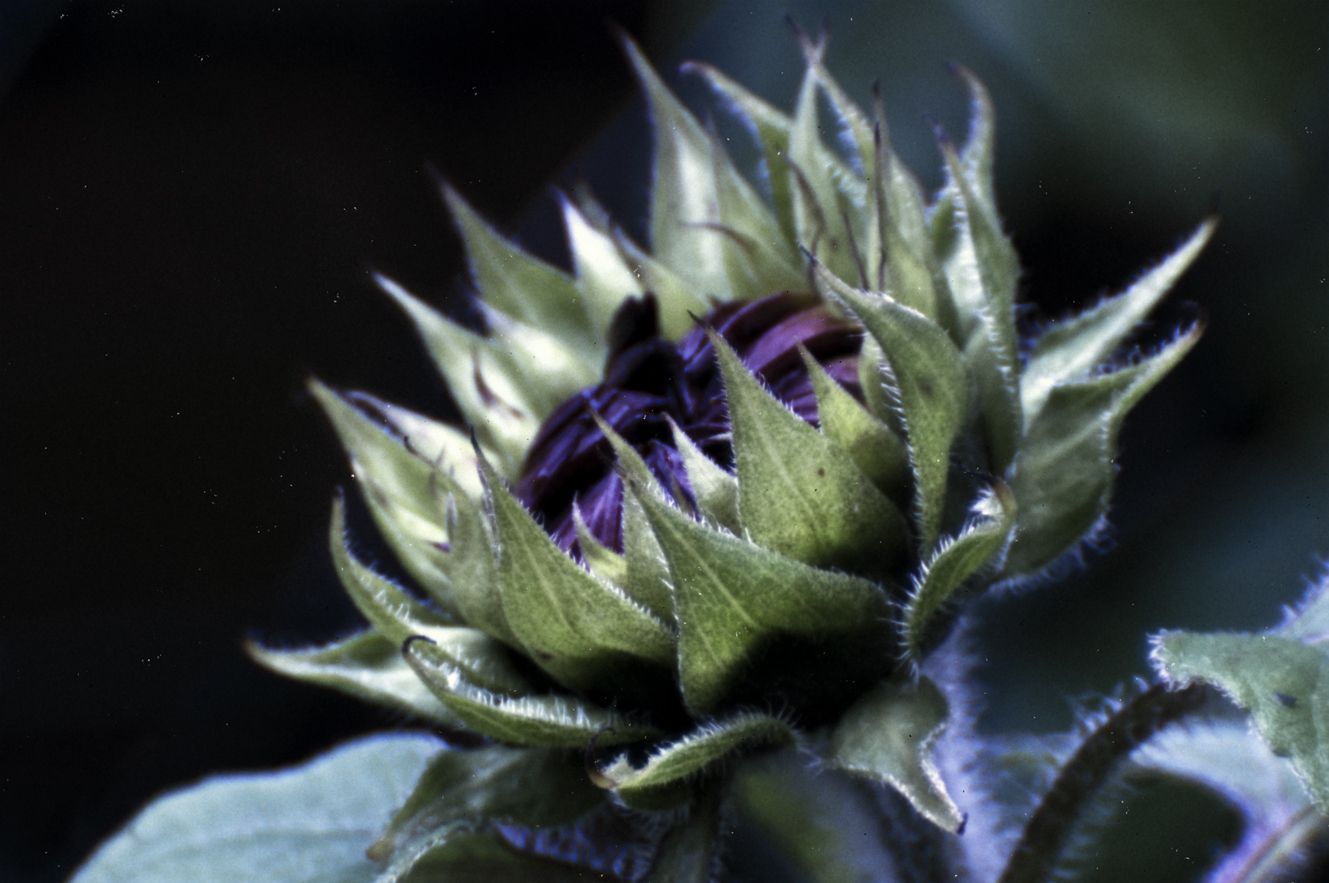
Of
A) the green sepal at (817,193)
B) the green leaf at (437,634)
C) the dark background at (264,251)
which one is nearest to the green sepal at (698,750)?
the green leaf at (437,634)

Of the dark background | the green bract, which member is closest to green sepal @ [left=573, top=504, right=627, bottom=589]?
the green bract

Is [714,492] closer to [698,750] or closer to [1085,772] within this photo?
[698,750]

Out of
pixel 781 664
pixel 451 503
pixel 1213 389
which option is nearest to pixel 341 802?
pixel 451 503

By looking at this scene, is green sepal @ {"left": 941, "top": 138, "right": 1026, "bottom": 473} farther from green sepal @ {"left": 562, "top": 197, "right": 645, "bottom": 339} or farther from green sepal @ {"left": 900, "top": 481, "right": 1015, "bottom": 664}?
green sepal @ {"left": 562, "top": 197, "right": 645, "bottom": 339}

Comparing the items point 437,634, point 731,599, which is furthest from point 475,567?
point 731,599

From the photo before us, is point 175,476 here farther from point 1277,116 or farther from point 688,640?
point 1277,116
